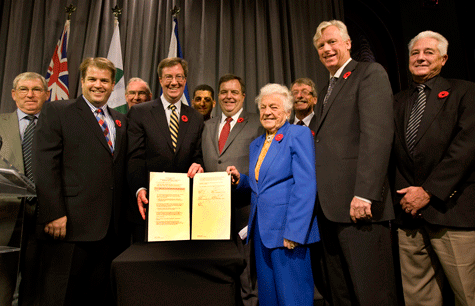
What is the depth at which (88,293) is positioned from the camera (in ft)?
6.71

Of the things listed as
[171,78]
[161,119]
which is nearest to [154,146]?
[161,119]

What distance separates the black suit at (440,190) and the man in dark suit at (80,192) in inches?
76.2

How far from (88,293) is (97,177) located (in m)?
0.77

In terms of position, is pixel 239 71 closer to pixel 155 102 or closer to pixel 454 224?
pixel 155 102

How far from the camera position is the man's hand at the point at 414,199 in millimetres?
1901

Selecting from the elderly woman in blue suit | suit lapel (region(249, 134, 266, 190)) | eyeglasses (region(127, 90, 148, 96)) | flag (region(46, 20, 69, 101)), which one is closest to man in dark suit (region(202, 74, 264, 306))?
suit lapel (region(249, 134, 266, 190))

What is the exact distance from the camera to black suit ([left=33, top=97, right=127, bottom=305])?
6.18 feet

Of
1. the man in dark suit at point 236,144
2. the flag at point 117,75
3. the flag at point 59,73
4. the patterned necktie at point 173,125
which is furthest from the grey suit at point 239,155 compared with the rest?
the flag at point 59,73

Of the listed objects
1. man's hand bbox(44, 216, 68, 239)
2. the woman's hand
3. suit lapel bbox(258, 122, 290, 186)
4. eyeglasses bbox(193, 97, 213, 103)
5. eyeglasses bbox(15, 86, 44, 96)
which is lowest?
the woman's hand

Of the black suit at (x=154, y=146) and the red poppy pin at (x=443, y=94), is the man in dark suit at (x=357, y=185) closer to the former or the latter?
the red poppy pin at (x=443, y=94)

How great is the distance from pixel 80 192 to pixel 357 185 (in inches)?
65.6

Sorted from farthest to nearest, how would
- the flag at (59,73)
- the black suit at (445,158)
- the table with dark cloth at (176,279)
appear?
the flag at (59,73), the black suit at (445,158), the table with dark cloth at (176,279)

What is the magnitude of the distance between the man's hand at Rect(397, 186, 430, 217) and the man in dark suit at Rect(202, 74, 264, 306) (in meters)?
1.03

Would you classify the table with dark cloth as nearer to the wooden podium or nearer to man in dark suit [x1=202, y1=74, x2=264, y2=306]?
the wooden podium
